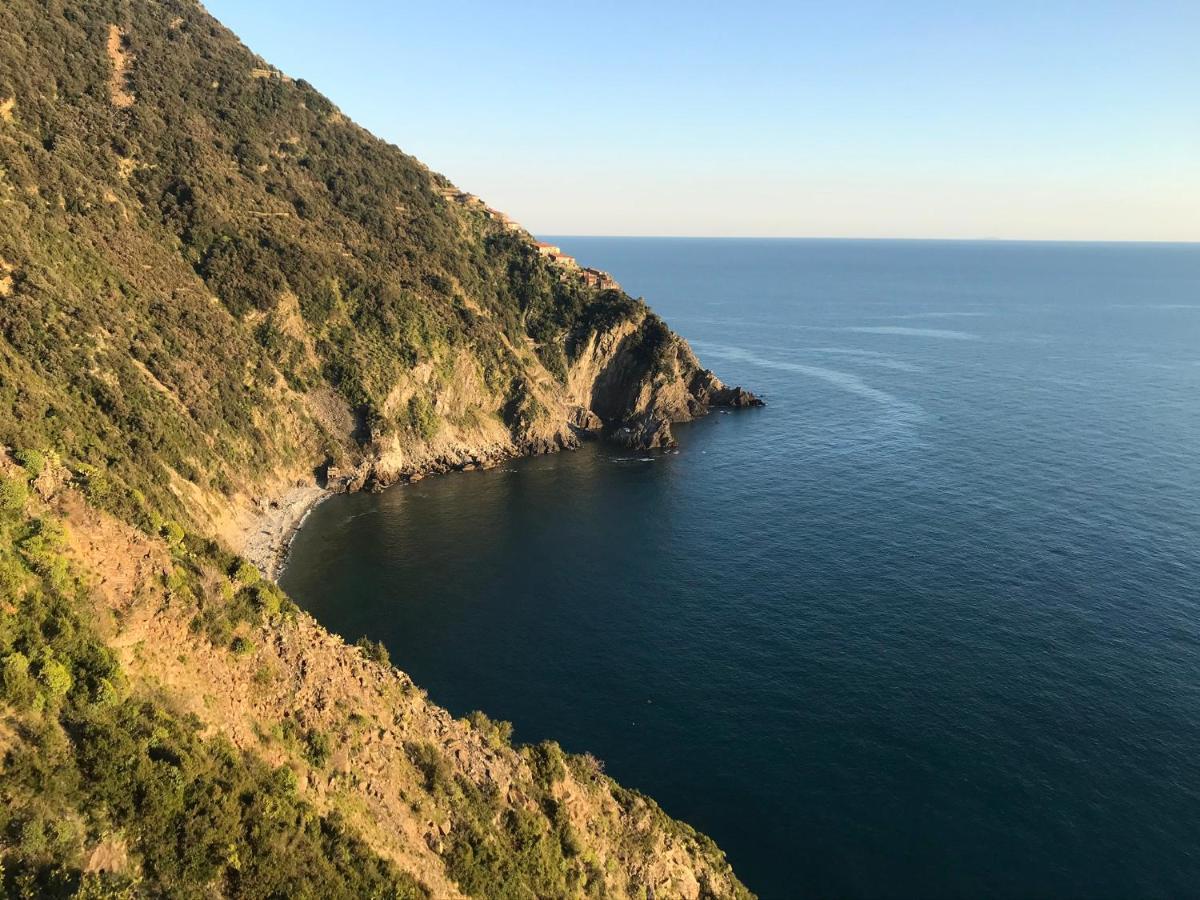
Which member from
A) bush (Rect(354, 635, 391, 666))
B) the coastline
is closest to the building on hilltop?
the coastline

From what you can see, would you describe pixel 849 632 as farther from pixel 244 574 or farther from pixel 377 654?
pixel 244 574

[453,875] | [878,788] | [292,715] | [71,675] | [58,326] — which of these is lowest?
A: [878,788]

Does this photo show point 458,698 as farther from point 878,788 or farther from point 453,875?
point 878,788

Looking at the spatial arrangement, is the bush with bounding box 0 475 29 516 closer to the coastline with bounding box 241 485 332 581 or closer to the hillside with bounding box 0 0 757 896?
the hillside with bounding box 0 0 757 896

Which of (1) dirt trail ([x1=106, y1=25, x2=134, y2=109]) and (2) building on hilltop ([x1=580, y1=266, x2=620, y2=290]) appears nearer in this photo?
(1) dirt trail ([x1=106, y1=25, x2=134, y2=109])

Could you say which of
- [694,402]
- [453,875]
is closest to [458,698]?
[453,875]

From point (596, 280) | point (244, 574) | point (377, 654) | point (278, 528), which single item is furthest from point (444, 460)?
point (244, 574)

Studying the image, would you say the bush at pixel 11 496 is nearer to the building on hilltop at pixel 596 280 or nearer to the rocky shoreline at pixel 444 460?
the rocky shoreline at pixel 444 460
